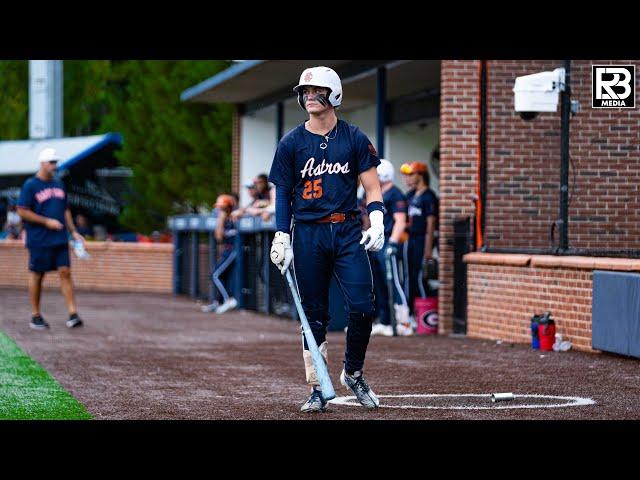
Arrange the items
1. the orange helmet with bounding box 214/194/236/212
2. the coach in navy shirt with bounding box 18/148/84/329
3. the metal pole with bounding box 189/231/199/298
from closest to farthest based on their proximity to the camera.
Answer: the coach in navy shirt with bounding box 18/148/84/329, the orange helmet with bounding box 214/194/236/212, the metal pole with bounding box 189/231/199/298

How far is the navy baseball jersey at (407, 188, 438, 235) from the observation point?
16.1m

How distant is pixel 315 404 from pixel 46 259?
8048 millimetres

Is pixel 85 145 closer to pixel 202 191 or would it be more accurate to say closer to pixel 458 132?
pixel 202 191

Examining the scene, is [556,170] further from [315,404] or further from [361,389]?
[315,404]

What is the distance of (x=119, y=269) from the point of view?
2866 cm

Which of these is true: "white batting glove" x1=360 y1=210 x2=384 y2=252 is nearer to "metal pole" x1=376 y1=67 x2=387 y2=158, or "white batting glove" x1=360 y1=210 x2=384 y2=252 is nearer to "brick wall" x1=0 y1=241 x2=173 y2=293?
"metal pole" x1=376 y1=67 x2=387 y2=158

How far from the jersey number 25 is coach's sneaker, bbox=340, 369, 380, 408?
111 centimetres

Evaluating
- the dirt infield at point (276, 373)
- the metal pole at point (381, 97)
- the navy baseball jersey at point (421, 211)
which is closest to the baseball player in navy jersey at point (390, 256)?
the navy baseball jersey at point (421, 211)

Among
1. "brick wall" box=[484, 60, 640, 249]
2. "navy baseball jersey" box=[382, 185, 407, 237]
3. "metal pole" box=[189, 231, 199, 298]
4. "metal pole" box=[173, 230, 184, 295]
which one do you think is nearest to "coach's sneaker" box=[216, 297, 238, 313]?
"metal pole" box=[189, 231, 199, 298]

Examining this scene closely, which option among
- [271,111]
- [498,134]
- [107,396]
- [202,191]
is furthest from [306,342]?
[202,191]

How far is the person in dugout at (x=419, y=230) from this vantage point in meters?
16.1

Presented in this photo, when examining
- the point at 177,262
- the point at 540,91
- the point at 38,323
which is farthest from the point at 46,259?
the point at 177,262
